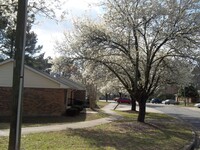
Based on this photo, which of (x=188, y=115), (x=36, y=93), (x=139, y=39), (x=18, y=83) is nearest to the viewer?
(x=18, y=83)

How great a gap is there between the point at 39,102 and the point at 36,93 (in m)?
0.72

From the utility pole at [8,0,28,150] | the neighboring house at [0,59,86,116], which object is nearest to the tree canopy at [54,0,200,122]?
the neighboring house at [0,59,86,116]

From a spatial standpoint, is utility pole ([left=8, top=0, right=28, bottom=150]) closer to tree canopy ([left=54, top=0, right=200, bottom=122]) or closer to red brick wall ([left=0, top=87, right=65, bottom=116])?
tree canopy ([left=54, top=0, right=200, bottom=122])

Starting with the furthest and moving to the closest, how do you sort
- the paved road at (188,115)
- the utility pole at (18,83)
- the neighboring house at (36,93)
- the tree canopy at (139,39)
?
the paved road at (188,115)
the neighboring house at (36,93)
the tree canopy at (139,39)
the utility pole at (18,83)

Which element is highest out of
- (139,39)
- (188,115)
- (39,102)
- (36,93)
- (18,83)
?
(139,39)

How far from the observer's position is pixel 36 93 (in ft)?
93.3

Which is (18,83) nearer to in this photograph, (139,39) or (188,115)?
(139,39)

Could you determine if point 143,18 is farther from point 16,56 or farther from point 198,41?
point 16,56

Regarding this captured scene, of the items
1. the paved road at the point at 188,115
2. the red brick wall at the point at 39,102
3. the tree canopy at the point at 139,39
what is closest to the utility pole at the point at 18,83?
the tree canopy at the point at 139,39

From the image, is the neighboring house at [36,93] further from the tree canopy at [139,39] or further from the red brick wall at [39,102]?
the tree canopy at [139,39]

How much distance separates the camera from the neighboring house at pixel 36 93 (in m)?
27.7

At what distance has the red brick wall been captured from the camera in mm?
27766

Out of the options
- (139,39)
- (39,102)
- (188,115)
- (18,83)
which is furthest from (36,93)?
(188,115)

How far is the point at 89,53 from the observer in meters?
24.0
